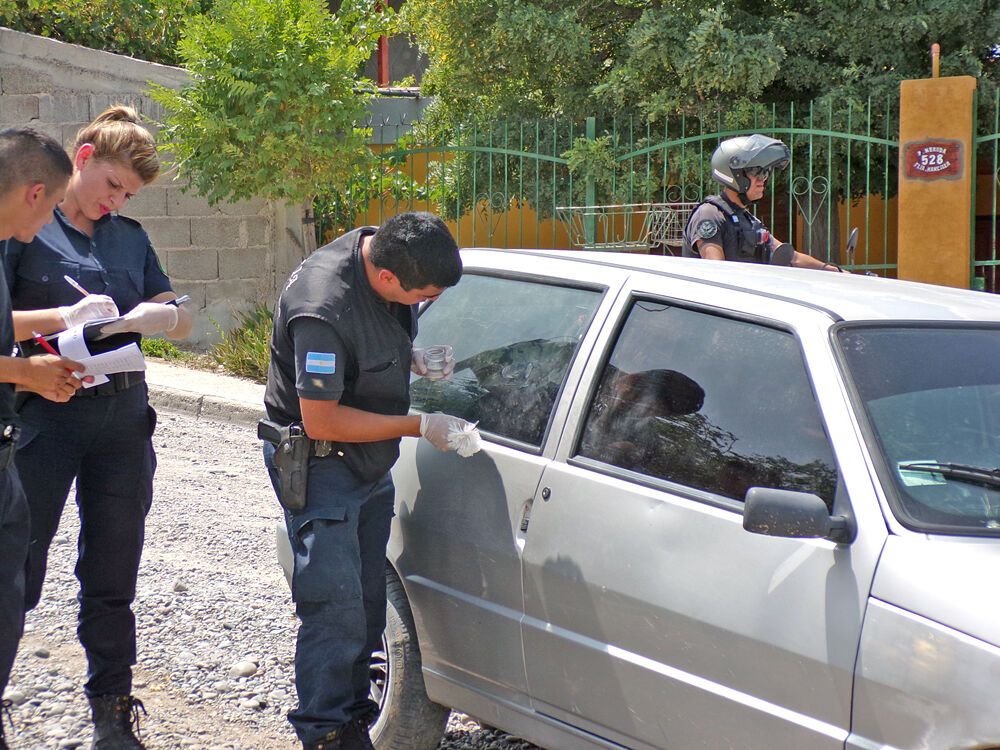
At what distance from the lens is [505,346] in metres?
3.34

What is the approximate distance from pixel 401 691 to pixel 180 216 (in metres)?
8.83

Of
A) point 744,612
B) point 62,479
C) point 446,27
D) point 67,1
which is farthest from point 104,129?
point 67,1

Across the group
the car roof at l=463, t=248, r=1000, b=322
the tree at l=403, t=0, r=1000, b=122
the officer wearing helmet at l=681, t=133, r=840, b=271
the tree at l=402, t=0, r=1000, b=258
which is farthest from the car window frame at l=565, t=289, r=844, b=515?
the tree at l=403, t=0, r=1000, b=122

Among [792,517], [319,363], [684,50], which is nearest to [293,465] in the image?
[319,363]

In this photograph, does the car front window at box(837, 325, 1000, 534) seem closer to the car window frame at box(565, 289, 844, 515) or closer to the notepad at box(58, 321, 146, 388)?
the car window frame at box(565, 289, 844, 515)

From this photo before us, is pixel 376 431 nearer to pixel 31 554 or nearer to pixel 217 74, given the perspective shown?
pixel 31 554

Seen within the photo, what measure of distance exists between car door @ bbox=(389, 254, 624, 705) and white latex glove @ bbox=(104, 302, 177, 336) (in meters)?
0.79

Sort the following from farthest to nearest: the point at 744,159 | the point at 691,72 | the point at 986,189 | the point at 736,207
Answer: the point at 986,189
the point at 691,72
the point at 736,207
the point at 744,159

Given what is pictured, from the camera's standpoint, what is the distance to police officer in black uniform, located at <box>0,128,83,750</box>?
8.75ft

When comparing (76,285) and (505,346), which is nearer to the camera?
(76,285)

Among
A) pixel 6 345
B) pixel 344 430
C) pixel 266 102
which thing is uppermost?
pixel 266 102

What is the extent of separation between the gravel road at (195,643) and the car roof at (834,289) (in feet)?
5.39

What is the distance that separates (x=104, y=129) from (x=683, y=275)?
5.74 feet

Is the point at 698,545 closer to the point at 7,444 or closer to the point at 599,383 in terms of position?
the point at 599,383
